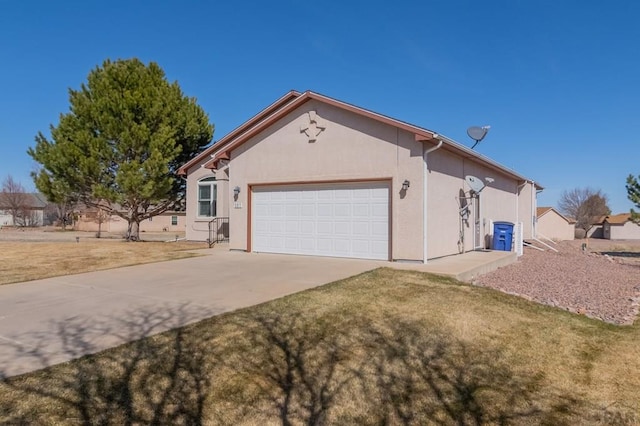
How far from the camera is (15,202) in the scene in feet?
177

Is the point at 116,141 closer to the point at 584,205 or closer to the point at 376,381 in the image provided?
the point at 376,381

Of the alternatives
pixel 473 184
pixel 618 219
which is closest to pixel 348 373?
pixel 473 184

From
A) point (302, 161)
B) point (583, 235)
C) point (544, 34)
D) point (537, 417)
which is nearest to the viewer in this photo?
point (537, 417)

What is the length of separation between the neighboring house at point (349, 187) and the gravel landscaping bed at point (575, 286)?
201 cm

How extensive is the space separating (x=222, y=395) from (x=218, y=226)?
51.3 feet

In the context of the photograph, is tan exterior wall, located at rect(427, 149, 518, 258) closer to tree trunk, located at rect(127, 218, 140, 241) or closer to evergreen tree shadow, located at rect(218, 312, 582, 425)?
evergreen tree shadow, located at rect(218, 312, 582, 425)

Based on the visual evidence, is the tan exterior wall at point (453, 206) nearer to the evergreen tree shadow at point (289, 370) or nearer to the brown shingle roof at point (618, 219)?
the evergreen tree shadow at point (289, 370)

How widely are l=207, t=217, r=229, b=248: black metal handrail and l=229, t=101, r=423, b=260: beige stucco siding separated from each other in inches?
201

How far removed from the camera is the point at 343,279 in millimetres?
8203

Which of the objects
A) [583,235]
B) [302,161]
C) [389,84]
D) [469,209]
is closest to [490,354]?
[302,161]

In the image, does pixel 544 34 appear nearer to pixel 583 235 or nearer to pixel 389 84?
pixel 389 84

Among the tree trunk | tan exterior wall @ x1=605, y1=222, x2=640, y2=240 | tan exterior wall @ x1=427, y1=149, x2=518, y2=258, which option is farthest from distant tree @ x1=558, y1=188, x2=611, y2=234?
the tree trunk

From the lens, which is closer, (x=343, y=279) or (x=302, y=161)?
(x=343, y=279)

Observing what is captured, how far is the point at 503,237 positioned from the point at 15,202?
201 ft
